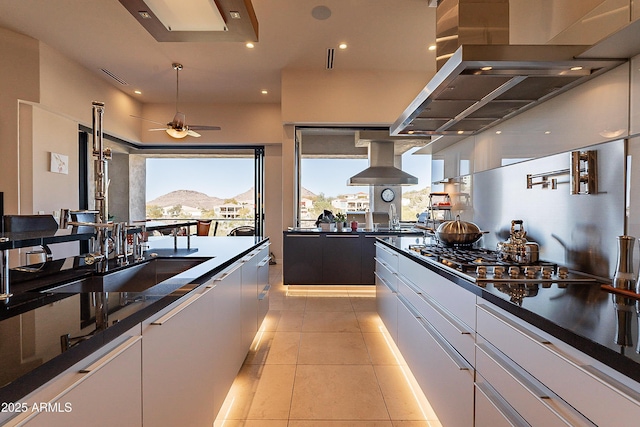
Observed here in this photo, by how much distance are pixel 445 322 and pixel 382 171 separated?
4058 millimetres

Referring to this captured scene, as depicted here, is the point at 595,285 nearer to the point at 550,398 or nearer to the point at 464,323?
the point at 464,323

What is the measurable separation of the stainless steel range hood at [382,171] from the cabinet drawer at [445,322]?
328cm

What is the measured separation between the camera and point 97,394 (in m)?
0.77

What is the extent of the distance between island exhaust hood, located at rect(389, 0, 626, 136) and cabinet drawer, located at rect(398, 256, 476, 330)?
3.42 ft

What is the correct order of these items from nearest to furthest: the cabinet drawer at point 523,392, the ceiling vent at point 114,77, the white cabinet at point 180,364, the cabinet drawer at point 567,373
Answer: the cabinet drawer at point 567,373 → the cabinet drawer at point 523,392 → the white cabinet at point 180,364 → the ceiling vent at point 114,77

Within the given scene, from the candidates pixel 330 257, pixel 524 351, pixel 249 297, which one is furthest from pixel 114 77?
pixel 524 351

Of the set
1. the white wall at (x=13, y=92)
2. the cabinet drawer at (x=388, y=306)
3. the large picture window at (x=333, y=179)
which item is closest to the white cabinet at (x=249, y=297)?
the cabinet drawer at (x=388, y=306)

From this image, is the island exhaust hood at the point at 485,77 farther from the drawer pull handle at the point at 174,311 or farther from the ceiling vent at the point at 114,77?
the ceiling vent at the point at 114,77

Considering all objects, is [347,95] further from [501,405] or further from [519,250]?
[501,405]

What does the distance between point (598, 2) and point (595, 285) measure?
1.36 meters

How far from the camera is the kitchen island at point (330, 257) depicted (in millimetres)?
4543

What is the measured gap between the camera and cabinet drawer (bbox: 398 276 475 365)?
1.38 meters

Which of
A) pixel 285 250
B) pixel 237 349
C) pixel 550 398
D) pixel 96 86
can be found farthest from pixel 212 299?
pixel 96 86

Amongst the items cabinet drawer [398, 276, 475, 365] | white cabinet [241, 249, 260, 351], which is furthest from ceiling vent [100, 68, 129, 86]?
cabinet drawer [398, 276, 475, 365]
